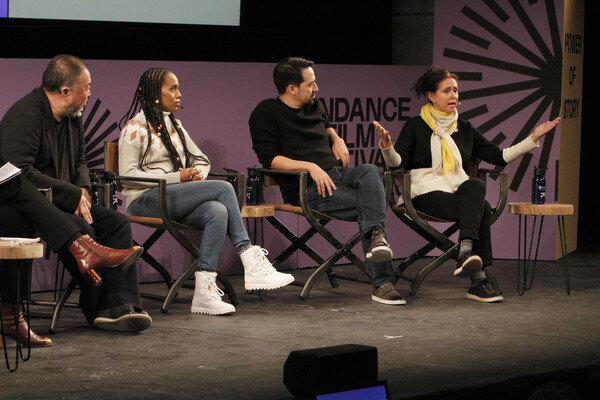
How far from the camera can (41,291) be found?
5988 mm

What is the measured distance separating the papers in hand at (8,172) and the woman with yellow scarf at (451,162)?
6.94ft

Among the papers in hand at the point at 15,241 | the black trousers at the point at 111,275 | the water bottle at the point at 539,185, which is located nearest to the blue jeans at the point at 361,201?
the water bottle at the point at 539,185

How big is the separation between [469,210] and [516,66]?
1.87 metres

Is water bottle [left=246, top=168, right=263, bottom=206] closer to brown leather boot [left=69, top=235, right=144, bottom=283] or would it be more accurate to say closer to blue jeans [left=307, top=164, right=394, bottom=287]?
blue jeans [left=307, top=164, right=394, bottom=287]

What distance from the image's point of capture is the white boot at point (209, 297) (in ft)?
17.7

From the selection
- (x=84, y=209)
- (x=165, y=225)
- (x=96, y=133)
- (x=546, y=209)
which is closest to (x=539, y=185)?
(x=546, y=209)

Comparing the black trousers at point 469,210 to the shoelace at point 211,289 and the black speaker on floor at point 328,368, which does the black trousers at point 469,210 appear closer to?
the shoelace at point 211,289

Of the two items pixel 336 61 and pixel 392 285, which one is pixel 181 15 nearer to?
pixel 336 61

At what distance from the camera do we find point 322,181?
19.0ft

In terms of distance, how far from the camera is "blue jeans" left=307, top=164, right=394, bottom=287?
5703 mm

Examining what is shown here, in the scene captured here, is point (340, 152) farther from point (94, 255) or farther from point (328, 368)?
point (328, 368)

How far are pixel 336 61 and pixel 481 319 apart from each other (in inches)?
125

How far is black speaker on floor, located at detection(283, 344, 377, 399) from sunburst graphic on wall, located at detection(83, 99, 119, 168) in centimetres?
307

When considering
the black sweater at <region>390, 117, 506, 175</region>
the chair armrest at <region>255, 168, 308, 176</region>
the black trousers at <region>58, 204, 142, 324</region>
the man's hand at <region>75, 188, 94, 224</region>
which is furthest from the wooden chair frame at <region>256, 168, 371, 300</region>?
the man's hand at <region>75, 188, 94, 224</region>
